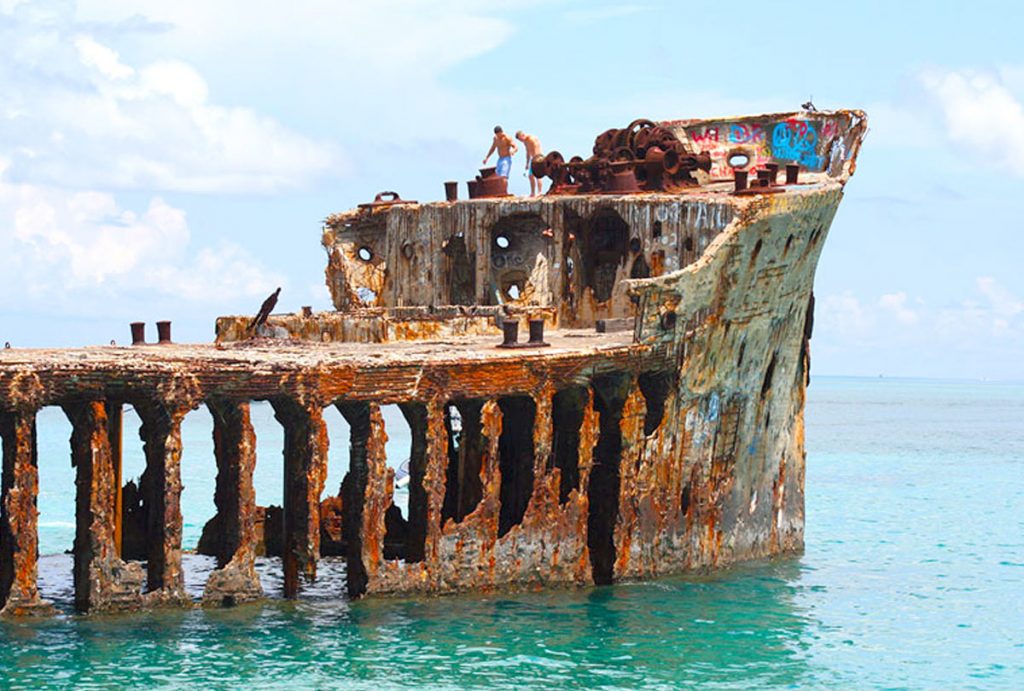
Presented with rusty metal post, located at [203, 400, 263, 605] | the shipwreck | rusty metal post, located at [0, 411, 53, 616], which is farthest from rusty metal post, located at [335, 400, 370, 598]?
rusty metal post, located at [0, 411, 53, 616]

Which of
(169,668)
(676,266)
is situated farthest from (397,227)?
(169,668)

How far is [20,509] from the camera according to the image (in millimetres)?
19250

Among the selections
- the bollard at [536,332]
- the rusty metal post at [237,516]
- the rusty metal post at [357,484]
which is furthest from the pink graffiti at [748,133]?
the rusty metal post at [237,516]

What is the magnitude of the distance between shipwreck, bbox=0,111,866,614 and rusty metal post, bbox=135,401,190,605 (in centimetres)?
3

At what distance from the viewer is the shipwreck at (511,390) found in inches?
777

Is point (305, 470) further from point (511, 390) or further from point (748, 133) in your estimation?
point (748, 133)

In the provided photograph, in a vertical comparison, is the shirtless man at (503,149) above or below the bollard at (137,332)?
above

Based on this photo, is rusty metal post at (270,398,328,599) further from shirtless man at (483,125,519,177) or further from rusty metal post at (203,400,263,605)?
shirtless man at (483,125,519,177)

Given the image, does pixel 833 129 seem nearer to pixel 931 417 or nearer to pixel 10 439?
pixel 10 439

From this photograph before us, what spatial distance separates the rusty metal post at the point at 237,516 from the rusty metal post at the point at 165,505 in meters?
0.40

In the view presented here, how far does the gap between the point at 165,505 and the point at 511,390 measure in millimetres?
4055

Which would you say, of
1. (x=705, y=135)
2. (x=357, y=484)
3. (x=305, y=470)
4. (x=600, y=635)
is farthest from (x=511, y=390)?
(x=705, y=135)

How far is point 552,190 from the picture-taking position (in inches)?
1183

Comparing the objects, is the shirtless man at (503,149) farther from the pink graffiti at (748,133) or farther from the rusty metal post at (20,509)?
the rusty metal post at (20,509)
